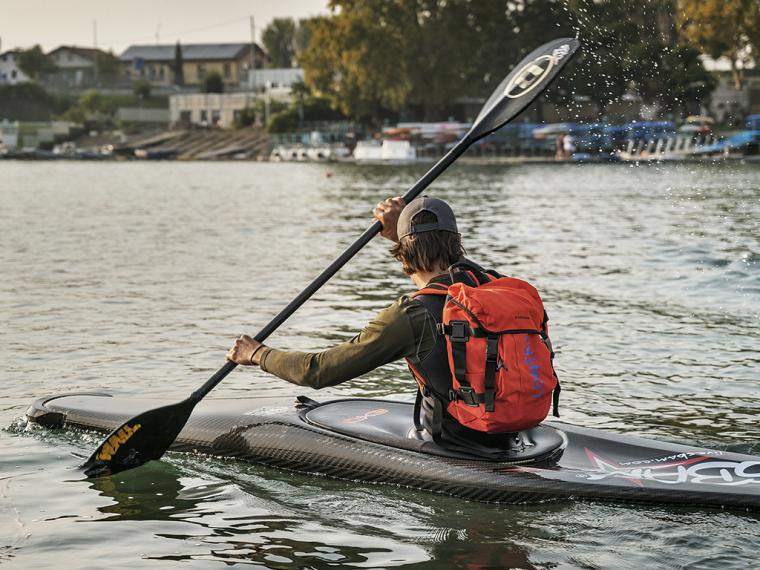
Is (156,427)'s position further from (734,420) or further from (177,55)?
(177,55)

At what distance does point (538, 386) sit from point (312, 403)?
209 centimetres

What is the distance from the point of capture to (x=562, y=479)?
6.56 meters

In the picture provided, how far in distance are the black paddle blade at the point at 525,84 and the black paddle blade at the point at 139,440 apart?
273 cm

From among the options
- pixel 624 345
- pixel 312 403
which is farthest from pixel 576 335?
pixel 312 403

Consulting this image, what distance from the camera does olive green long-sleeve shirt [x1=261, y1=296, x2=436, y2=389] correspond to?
619cm

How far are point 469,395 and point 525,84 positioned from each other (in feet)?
9.29

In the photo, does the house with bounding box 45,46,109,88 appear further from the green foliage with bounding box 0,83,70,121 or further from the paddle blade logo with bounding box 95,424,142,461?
the paddle blade logo with bounding box 95,424,142,461

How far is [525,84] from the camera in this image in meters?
8.21

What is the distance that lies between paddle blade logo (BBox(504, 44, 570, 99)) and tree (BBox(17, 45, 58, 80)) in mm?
160968

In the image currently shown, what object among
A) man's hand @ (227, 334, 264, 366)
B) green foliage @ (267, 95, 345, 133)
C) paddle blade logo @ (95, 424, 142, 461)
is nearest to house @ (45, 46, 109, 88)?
green foliage @ (267, 95, 345, 133)

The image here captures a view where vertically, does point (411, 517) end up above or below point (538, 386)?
below

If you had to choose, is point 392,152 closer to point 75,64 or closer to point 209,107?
point 209,107

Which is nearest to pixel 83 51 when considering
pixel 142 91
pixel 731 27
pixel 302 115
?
pixel 142 91

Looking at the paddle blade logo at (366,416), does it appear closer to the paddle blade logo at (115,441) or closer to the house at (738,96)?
the paddle blade logo at (115,441)
